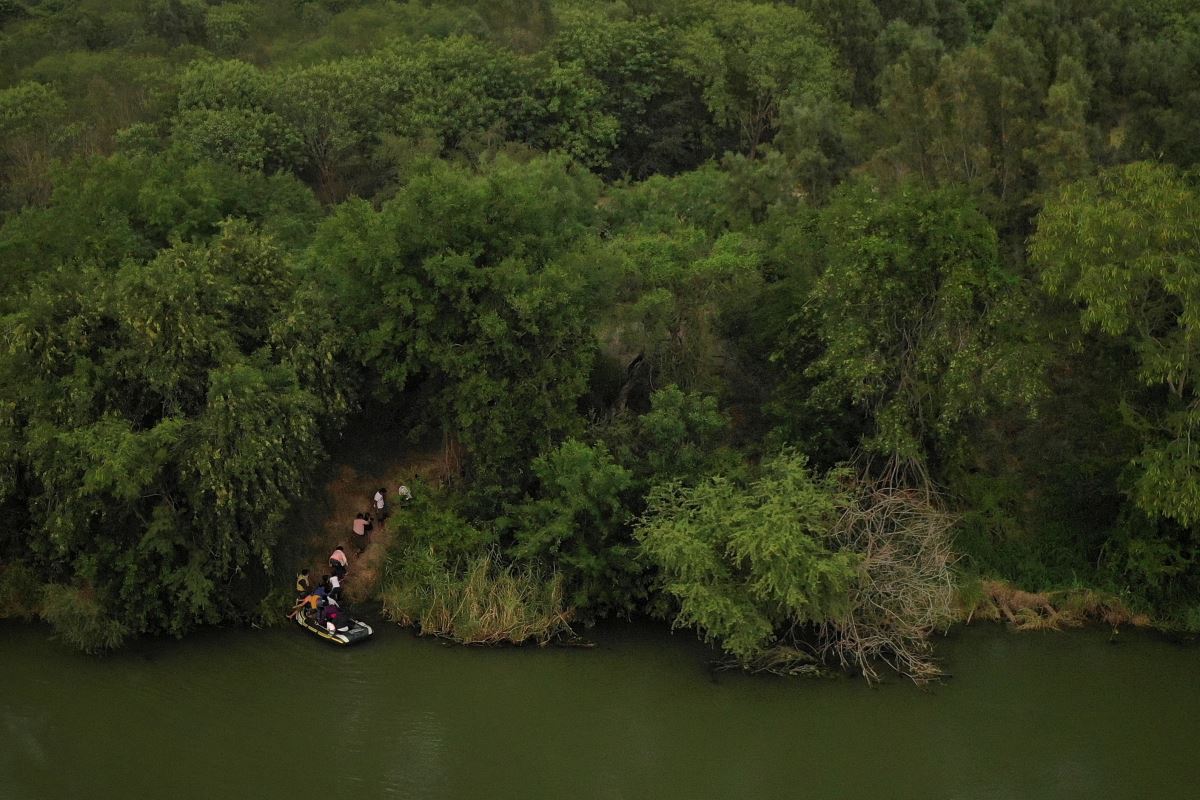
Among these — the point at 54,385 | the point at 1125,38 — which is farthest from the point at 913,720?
the point at 1125,38

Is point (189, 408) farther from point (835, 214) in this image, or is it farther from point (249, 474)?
point (835, 214)

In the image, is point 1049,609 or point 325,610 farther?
point 1049,609

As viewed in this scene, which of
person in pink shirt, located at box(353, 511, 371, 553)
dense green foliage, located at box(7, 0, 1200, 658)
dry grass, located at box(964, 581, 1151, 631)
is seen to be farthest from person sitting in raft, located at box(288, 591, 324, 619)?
dry grass, located at box(964, 581, 1151, 631)

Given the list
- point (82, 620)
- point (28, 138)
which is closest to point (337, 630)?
point (82, 620)

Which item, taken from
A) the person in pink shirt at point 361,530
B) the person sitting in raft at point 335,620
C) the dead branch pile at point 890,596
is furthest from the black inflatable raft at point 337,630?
the dead branch pile at point 890,596

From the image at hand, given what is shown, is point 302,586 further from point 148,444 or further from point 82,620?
point 148,444

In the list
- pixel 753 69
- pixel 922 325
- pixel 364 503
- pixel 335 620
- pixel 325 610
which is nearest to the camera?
pixel 335 620

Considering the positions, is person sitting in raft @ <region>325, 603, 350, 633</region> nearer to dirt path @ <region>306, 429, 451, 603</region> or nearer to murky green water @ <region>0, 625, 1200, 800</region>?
murky green water @ <region>0, 625, 1200, 800</region>
